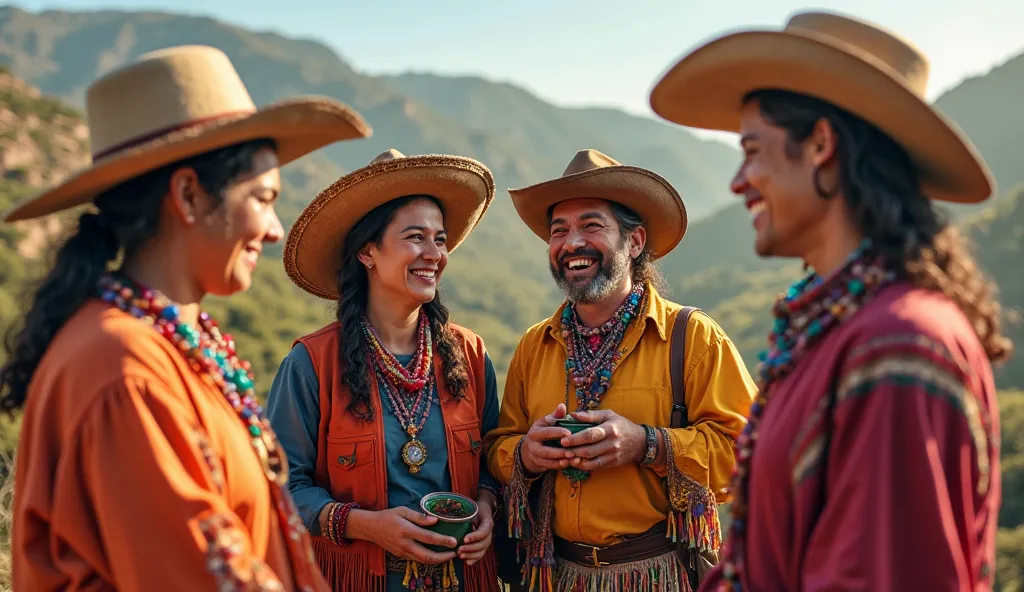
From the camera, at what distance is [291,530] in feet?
7.50

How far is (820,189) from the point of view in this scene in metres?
2.05

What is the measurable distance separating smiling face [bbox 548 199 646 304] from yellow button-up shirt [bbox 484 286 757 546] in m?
0.22

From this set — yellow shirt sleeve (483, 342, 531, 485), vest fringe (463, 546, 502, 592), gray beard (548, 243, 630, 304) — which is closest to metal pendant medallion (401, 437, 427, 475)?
yellow shirt sleeve (483, 342, 531, 485)

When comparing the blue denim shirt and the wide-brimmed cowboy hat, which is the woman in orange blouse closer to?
the blue denim shirt

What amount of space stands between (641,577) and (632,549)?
114 millimetres

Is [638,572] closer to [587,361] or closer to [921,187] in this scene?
[587,361]

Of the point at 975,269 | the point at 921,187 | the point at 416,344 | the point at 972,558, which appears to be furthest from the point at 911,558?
the point at 416,344

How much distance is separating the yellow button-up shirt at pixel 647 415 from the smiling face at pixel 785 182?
1.29m

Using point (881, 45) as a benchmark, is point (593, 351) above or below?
below

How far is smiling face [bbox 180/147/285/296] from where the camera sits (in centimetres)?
222

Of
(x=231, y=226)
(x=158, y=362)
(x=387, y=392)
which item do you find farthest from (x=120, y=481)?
(x=387, y=392)

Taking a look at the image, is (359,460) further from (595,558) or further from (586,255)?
(586,255)

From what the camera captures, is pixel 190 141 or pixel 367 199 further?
pixel 367 199

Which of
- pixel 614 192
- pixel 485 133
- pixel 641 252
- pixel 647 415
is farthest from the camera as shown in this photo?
pixel 485 133
